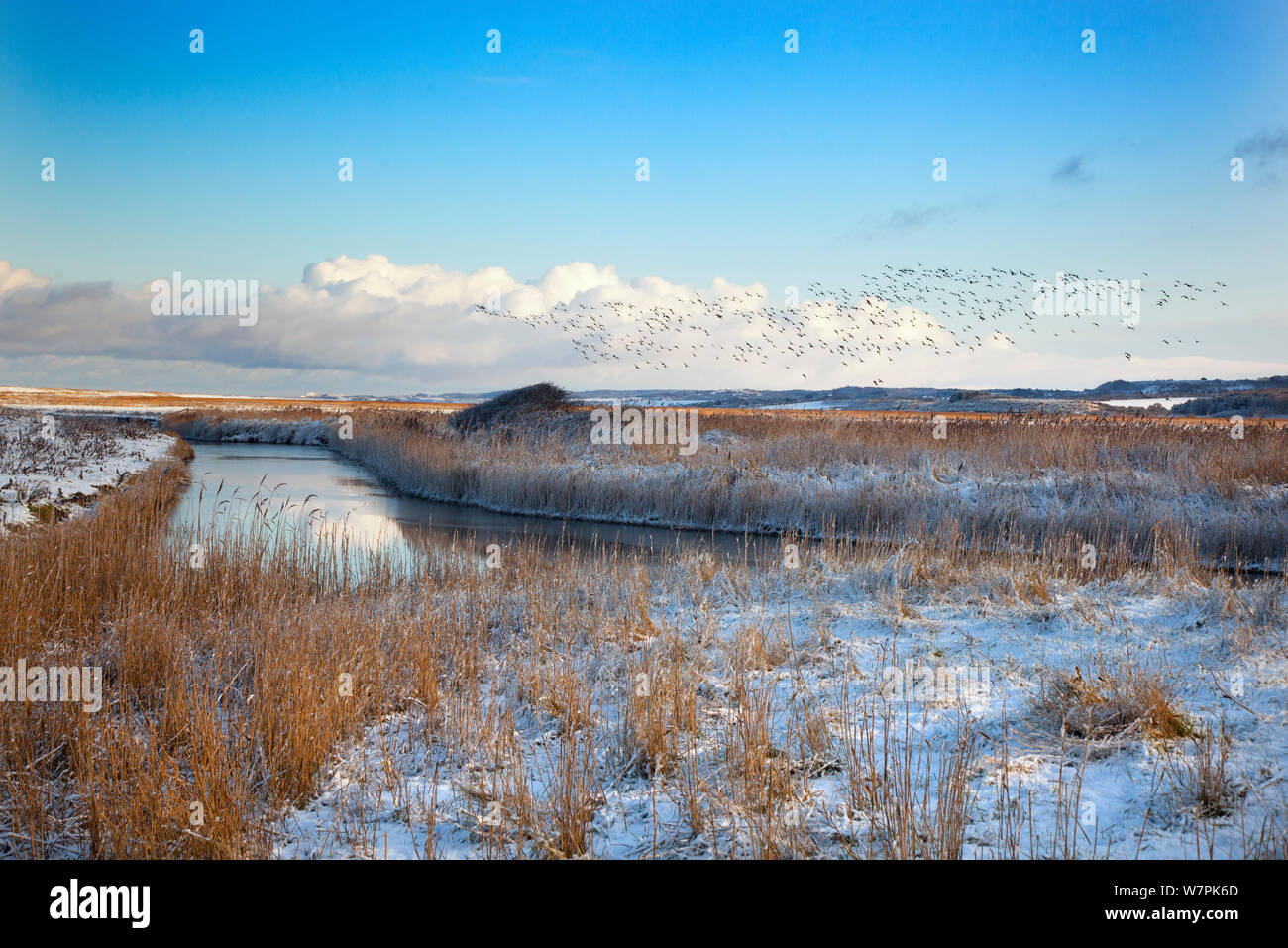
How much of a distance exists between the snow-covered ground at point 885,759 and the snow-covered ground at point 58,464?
7.87 m

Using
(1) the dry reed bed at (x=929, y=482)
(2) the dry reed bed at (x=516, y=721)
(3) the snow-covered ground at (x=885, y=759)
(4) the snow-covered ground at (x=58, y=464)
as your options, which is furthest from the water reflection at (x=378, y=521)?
(3) the snow-covered ground at (x=885, y=759)

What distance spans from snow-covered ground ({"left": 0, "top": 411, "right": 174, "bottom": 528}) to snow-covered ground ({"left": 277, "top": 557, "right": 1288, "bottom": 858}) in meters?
7.87

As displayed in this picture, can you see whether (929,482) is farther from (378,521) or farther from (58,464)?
(58,464)

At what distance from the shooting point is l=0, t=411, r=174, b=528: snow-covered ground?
11.6m

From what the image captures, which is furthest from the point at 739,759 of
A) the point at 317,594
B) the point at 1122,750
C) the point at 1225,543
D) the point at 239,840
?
the point at 1225,543

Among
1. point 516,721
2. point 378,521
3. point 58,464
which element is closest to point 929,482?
point 378,521

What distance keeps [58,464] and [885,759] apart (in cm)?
1964

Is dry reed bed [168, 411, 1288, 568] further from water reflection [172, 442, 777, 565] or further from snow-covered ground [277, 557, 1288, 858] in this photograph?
snow-covered ground [277, 557, 1288, 858]

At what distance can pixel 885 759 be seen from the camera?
3.28m

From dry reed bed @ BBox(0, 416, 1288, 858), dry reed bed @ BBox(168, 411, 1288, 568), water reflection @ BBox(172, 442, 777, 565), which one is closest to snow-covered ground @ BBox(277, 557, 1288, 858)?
dry reed bed @ BBox(0, 416, 1288, 858)

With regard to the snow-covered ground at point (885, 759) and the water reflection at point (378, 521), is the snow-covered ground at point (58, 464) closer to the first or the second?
the water reflection at point (378, 521)
